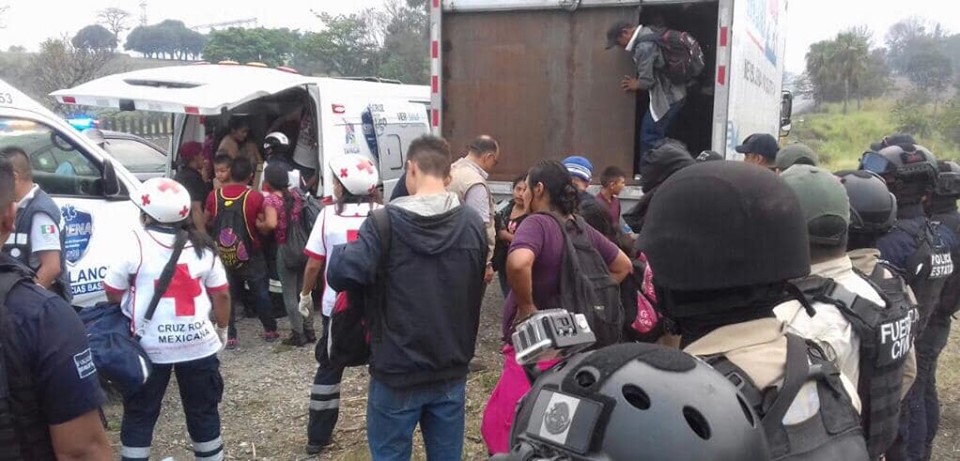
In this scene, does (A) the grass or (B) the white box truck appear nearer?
(B) the white box truck

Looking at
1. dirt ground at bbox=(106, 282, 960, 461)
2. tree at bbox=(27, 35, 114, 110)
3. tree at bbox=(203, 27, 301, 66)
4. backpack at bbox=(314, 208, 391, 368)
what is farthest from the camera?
tree at bbox=(203, 27, 301, 66)

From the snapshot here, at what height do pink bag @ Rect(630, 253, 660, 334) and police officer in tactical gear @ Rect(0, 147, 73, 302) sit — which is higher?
police officer in tactical gear @ Rect(0, 147, 73, 302)

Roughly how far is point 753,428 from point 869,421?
4.46 feet

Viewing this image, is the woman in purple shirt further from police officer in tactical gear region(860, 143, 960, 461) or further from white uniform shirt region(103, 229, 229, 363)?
Result: white uniform shirt region(103, 229, 229, 363)

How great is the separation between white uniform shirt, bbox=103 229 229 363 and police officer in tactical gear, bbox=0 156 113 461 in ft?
5.31

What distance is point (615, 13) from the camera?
19.7 feet

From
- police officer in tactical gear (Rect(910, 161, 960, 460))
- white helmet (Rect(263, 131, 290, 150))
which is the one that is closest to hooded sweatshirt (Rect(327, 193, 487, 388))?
police officer in tactical gear (Rect(910, 161, 960, 460))

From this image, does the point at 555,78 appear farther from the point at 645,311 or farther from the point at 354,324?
the point at 354,324

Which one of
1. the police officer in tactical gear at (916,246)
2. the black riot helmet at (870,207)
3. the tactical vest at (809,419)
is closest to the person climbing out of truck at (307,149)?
the police officer in tactical gear at (916,246)

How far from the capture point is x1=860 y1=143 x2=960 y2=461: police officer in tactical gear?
3.53 metres

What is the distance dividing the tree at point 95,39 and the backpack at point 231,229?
15396 millimetres

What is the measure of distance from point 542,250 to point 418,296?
679mm

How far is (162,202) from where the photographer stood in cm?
366

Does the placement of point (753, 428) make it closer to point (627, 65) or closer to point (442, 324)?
point (442, 324)
